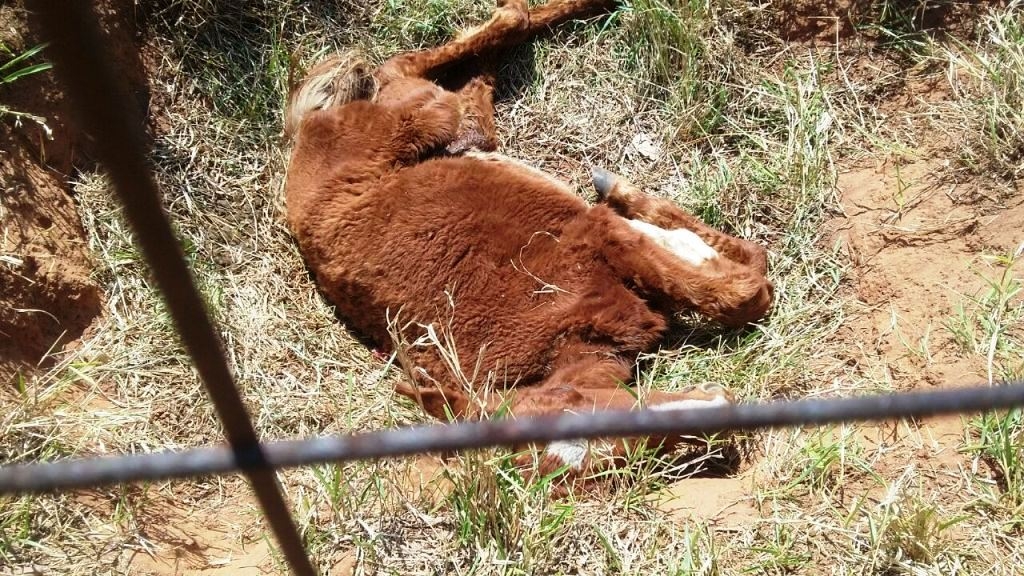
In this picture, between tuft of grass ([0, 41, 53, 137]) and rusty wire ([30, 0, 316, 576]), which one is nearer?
rusty wire ([30, 0, 316, 576])

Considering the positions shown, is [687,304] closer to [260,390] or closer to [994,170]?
[994,170]

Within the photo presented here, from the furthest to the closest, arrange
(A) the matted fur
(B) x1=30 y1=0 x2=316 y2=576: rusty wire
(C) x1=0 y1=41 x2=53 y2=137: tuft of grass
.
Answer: (A) the matted fur
(C) x1=0 y1=41 x2=53 y2=137: tuft of grass
(B) x1=30 y1=0 x2=316 y2=576: rusty wire

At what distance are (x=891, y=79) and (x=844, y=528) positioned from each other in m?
2.51

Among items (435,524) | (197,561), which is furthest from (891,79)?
(197,561)

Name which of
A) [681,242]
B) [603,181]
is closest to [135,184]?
[681,242]

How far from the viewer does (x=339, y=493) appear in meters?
3.11

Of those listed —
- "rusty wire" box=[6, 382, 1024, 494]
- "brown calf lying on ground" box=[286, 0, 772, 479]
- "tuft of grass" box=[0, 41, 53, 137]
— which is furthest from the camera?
"brown calf lying on ground" box=[286, 0, 772, 479]

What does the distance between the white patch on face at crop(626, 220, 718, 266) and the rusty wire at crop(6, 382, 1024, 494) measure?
2.99 metres

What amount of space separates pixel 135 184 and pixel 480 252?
3.08 metres

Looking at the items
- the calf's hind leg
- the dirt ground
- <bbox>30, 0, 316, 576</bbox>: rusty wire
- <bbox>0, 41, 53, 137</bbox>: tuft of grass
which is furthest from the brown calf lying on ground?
<bbox>30, 0, 316, 576</bbox>: rusty wire

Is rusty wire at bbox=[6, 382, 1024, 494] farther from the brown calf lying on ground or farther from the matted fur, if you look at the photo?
the matted fur

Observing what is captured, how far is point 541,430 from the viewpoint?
0.98 m

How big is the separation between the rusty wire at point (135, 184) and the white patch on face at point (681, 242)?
9.70 feet

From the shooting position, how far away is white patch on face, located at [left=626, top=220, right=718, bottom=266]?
13.0 feet
